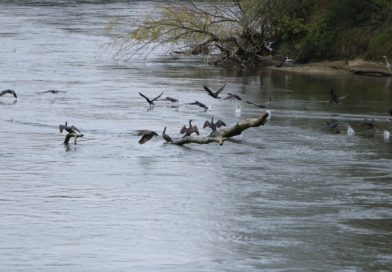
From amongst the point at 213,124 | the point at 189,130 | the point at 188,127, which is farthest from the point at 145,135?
the point at 188,127

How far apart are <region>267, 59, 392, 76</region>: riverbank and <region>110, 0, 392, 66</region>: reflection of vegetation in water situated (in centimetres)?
47

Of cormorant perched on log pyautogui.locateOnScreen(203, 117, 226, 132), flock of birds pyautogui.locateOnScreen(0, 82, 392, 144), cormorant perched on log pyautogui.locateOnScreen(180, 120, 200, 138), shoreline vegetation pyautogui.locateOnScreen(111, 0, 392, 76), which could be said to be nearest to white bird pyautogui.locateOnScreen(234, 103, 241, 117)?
flock of birds pyautogui.locateOnScreen(0, 82, 392, 144)

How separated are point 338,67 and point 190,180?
57.2ft

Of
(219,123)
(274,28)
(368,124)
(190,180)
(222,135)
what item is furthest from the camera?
(274,28)

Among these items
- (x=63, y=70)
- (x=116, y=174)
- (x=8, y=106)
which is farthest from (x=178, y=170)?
(x=63, y=70)

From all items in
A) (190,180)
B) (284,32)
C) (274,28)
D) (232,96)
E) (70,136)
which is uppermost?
(274,28)

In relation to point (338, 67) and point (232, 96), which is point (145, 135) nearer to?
point (232, 96)

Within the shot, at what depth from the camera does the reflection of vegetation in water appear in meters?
36.8

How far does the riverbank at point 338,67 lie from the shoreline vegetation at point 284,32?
3cm

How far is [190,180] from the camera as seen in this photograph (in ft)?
64.9

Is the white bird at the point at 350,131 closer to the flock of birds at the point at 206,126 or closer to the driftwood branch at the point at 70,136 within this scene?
the flock of birds at the point at 206,126

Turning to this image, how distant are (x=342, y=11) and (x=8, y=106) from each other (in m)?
13.9

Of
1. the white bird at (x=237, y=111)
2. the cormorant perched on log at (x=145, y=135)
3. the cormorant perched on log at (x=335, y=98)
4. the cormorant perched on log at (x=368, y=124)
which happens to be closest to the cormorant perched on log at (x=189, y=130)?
the cormorant perched on log at (x=145, y=135)

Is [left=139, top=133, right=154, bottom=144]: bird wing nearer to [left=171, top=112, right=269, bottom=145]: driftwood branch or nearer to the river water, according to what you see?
the river water
